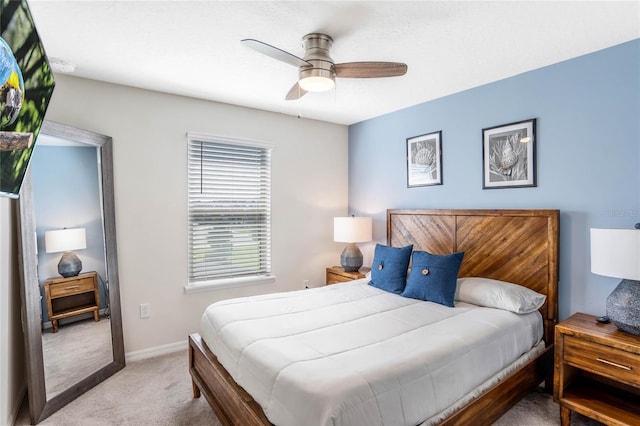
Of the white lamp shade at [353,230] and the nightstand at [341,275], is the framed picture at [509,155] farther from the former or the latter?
the nightstand at [341,275]

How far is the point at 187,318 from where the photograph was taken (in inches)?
134

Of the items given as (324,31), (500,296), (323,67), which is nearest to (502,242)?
(500,296)

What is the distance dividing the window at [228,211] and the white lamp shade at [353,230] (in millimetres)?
840

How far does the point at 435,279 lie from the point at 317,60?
6.15 feet

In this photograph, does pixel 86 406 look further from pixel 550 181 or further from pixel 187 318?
pixel 550 181

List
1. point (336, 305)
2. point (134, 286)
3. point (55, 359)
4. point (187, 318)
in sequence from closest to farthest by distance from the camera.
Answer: point (55, 359) < point (336, 305) < point (134, 286) < point (187, 318)

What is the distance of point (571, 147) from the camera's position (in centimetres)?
255

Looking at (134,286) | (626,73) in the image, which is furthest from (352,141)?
(134,286)

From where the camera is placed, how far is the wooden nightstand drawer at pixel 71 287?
7.93ft

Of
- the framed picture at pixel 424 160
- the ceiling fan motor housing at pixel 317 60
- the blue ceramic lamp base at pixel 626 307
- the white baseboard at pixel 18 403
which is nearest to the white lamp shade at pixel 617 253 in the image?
the blue ceramic lamp base at pixel 626 307

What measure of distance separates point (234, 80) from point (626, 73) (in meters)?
2.93

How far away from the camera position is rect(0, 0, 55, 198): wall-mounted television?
0.94 m

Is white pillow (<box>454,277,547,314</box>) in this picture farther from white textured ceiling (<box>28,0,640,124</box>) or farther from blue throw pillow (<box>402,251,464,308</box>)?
white textured ceiling (<box>28,0,640,124</box>)

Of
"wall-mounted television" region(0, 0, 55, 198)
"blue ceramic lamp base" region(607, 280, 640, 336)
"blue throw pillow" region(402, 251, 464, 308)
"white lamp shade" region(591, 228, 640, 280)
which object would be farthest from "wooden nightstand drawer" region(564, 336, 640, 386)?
"wall-mounted television" region(0, 0, 55, 198)
